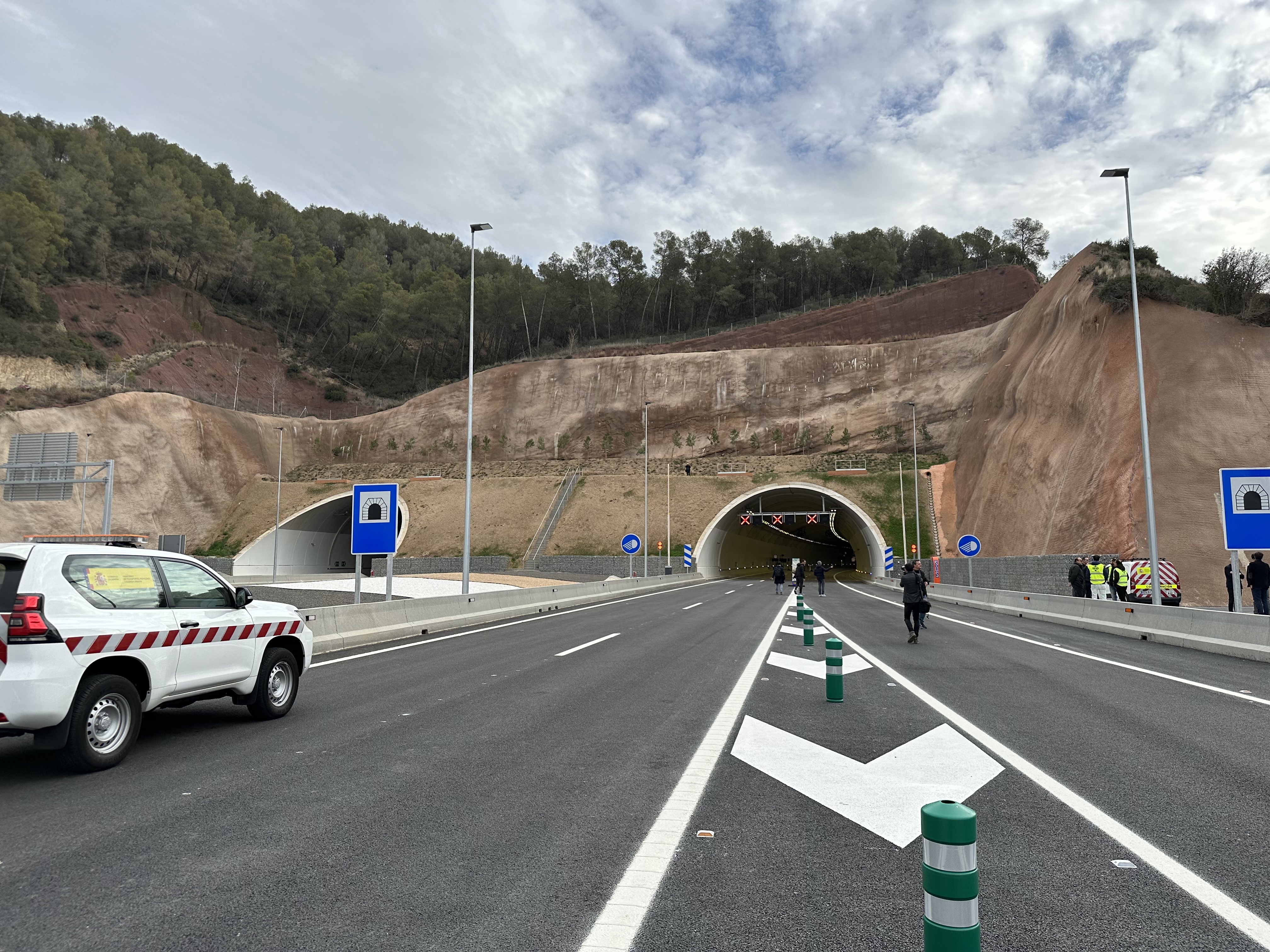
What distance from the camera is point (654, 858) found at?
161 inches

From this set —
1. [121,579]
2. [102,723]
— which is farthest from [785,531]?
[102,723]

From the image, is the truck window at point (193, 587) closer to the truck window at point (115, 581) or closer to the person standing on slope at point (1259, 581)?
the truck window at point (115, 581)

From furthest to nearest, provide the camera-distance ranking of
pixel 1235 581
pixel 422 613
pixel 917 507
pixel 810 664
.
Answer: pixel 917 507 → pixel 422 613 → pixel 1235 581 → pixel 810 664

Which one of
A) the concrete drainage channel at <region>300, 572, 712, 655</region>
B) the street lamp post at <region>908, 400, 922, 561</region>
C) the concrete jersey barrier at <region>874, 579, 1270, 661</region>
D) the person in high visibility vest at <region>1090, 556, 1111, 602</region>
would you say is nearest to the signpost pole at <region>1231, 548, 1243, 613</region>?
the concrete jersey barrier at <region>874, 579, 1270, 661</region>

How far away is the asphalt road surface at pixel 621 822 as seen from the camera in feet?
10.9

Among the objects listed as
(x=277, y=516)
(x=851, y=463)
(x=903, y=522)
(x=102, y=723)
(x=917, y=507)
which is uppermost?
(x=851, y=463)

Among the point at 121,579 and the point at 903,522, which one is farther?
the point at 903,522

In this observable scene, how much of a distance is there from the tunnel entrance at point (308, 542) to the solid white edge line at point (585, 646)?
40.1m

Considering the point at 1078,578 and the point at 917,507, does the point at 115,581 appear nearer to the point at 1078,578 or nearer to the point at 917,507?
the point at 1078,578

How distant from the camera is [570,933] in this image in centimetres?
322

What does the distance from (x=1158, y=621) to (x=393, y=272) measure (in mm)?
104014

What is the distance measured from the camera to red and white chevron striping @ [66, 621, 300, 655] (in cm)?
587

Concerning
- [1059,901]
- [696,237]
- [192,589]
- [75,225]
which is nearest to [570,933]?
[1059,901]

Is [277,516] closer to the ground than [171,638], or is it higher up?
higher up
